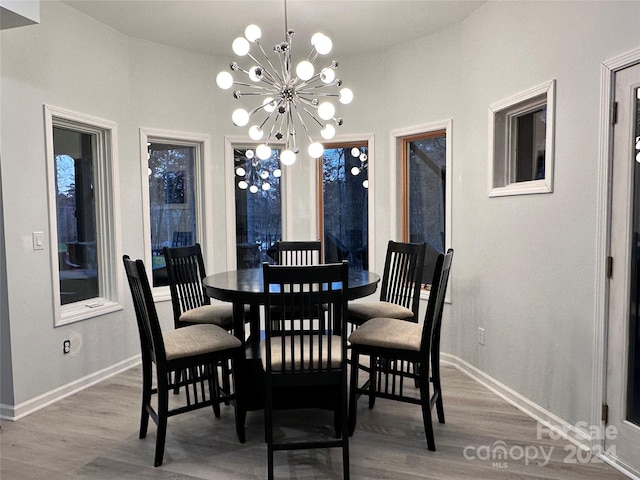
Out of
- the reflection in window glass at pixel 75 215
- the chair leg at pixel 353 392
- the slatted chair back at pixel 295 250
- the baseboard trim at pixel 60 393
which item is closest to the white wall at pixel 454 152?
the baseboard trim at pixel 60 393

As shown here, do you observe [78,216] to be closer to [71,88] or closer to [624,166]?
[71,88]

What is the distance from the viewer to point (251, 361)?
2.81 metres

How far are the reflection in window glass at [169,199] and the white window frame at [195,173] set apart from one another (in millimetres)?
53

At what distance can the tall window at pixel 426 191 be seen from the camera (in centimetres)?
421

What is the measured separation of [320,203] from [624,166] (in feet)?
10.0

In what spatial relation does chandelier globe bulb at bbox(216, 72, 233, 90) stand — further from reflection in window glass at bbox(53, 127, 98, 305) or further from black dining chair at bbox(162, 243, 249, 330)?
reflection in window glass at bbox(53, 127, 98, 305)

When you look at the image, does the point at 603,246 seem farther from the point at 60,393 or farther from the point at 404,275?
the point at 60,393

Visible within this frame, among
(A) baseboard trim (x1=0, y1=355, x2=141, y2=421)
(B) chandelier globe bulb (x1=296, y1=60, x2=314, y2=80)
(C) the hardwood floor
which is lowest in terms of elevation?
(C) the hardwood floor

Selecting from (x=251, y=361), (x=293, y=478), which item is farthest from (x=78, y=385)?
(x=293, y=478)

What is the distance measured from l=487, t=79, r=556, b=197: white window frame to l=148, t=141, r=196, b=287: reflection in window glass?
2878mm

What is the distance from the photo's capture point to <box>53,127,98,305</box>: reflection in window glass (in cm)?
356

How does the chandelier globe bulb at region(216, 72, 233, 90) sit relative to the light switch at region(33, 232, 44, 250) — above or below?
above

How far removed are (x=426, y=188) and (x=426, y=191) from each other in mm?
29

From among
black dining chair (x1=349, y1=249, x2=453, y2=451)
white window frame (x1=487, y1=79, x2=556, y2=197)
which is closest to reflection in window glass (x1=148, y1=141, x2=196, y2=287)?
black dining chair (x1=349, y1=249, x2=453, y2=451)
